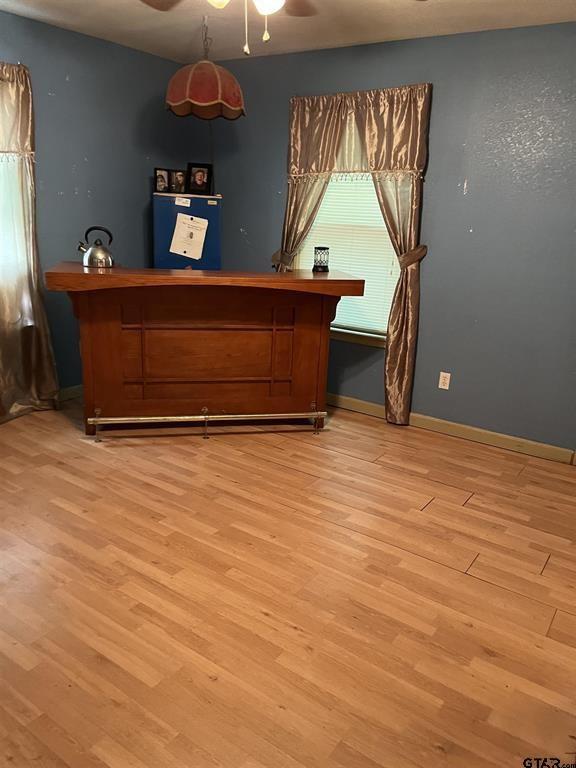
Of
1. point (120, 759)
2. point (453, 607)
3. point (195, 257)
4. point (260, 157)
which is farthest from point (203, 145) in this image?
point (120, 759)

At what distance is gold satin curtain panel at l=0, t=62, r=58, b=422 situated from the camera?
11.2 feet

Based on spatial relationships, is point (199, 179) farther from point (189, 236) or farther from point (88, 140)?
point (88, 140)

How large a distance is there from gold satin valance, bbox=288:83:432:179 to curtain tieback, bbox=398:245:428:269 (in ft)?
1.58

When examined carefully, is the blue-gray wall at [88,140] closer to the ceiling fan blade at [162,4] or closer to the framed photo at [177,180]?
Result: the framed photo at [177,180]

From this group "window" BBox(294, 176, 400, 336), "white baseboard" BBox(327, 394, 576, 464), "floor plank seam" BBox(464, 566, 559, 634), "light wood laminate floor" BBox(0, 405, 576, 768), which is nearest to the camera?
"light wood laminate floor" BBox(0, 405, 576, 768)

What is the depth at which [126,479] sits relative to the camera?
294 centimetres

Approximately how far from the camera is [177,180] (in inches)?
166

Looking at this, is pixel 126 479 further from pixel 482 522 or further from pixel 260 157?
pixel 260 157

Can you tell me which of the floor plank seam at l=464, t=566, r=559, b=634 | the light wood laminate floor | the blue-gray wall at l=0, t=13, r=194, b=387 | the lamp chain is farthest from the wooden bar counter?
the floor plank seam at l=464, t=566, r=559, b=634

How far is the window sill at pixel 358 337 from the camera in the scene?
13.3ft

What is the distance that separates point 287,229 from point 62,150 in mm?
1607

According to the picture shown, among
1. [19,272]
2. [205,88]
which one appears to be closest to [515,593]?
[205,88]

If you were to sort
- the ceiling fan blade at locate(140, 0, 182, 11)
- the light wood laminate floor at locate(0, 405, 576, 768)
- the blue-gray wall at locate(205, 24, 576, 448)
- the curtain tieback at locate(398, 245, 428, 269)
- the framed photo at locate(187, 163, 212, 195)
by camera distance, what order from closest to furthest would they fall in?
the light wood laminate floor at locate(0, 405, 576, 768) → the ceiling fan blade at locate(140, 0, 182, 11) → the blue-gray wall at locate(205, 24, 576, 448) → the curtain tieback at locate(398, 245, 428, 269) → the framed photo at locate(187, 163, 212, 195)

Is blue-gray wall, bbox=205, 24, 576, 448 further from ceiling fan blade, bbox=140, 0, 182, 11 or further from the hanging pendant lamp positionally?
ceiling fan blade, bbox=140, 0, 182, 11
